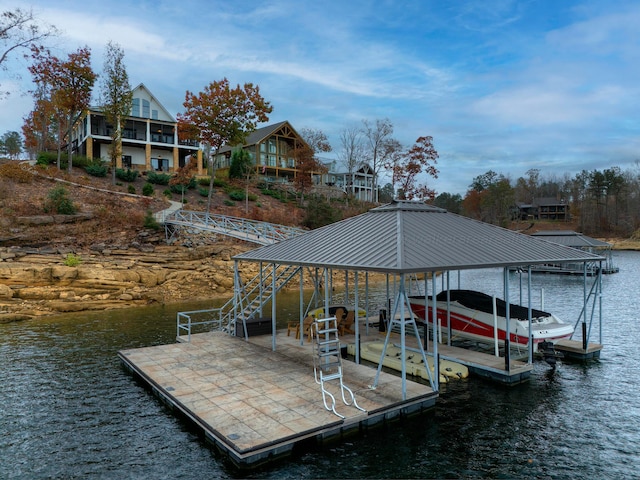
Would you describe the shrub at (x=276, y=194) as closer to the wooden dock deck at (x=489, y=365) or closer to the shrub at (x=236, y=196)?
the shrub at (x=236, y=196)

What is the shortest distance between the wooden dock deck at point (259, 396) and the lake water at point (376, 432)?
381mm

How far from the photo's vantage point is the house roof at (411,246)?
12.1m

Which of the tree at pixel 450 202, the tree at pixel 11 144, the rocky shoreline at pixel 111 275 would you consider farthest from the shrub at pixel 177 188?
the tree at pixel 450 202

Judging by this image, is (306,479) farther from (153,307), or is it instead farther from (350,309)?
(153,307)

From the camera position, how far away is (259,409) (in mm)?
11109

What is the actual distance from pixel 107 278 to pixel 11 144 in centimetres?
9037

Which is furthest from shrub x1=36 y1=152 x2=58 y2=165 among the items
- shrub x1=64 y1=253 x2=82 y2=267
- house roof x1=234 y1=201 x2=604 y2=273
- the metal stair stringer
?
house roof x1=234 y1=201 x2=604 y2=273

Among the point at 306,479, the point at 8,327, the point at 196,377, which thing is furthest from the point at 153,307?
the point at 306,479

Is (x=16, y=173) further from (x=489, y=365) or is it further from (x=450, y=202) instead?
(x=450, y=202)

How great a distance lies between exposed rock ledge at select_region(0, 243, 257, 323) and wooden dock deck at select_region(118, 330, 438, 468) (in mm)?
13112

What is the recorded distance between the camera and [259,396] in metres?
12.0

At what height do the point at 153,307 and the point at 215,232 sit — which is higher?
the point at 215,232

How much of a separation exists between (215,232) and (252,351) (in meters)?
23.2

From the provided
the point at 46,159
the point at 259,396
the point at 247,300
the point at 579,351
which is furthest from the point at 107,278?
the point at 46,159
